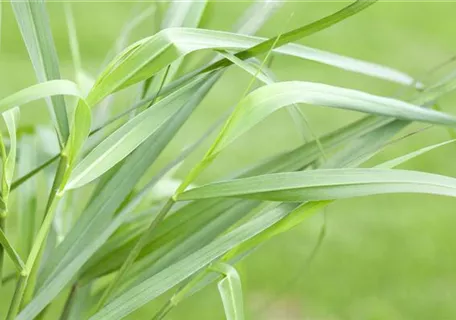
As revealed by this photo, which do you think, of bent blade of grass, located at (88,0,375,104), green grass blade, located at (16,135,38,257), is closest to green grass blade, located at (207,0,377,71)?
bent blade of grass, located at (88,0,375,104)

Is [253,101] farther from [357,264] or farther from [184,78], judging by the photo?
[357,264]

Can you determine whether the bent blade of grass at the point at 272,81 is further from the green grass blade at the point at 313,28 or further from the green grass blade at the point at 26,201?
the green grass blade at the point at 26,201

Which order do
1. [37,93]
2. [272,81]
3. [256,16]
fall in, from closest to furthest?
[37,93]
[272,81]
[256,16]

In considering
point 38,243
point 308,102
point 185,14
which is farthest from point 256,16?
point 38,243

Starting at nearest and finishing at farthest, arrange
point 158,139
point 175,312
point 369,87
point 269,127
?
point 158,139 → point 175,312 → point 269,127 → point 369,87

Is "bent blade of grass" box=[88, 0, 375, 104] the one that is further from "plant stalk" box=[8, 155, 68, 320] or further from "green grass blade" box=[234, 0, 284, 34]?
"green grass blade" box=[234, 0, 284, 34]

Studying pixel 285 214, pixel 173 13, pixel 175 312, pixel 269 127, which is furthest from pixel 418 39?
pixel 285 214

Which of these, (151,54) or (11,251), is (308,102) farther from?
(11,251)
